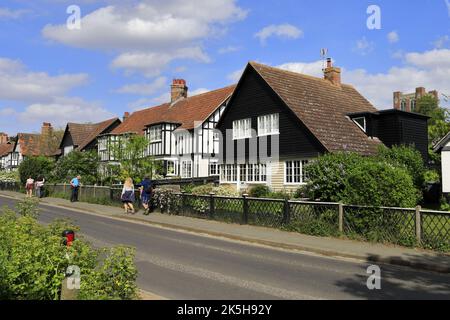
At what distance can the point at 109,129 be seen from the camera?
2115 inches

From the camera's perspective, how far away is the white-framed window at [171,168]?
36.8 meters

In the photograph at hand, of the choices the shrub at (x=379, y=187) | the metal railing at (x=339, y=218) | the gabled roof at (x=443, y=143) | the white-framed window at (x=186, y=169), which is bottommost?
the metal railing at (x=339, y=218)

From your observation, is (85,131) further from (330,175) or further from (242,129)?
(330,175)

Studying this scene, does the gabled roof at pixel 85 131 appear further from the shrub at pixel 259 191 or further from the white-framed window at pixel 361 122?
the white-framed window at pixel 361 122

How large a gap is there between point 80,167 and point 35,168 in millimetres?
7101

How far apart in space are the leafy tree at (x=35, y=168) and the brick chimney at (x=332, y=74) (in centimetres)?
2497

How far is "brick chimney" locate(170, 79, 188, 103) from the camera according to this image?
1683 inches

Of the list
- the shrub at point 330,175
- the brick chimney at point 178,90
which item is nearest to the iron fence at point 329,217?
the shrub at point 330,175

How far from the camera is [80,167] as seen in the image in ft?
111

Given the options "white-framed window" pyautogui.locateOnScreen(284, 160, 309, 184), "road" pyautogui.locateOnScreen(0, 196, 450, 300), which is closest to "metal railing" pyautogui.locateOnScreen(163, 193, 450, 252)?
"road" pyautogui.locateOnScreen(0, 196, 450, 300)

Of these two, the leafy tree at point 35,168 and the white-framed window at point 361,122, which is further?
the leafy tree at point 35,168

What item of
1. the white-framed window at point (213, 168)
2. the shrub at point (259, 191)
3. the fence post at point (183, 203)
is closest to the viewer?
the fence post at point (183, 203)

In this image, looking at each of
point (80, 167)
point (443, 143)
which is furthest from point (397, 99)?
point (80, 167)

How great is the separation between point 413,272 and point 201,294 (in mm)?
5177
